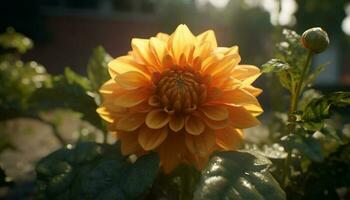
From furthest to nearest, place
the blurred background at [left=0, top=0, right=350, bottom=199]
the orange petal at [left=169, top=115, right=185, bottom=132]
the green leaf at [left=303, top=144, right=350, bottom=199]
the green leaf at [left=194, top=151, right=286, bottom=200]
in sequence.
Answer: the blurred background at [left=0, top=0, right=350, bottom=199] < the green leaf at [left=303, top=144, right=350, bottom=199] < the orange petal at [left=169, top=115, right=185, bottom=132] < the green leaf at [left=194, top=151, right=286, bottom=200]

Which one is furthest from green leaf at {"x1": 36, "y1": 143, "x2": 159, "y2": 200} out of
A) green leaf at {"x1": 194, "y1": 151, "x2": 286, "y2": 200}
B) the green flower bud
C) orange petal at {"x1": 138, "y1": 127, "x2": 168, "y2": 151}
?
the green flower bud

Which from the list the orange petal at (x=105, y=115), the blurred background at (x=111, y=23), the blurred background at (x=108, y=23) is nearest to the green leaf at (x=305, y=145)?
the orange petal at (x=105, y=115)

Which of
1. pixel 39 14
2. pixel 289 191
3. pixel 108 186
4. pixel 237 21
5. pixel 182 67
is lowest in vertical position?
pixel 237 21

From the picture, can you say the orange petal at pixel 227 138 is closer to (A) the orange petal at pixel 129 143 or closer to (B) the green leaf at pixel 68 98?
(A) the orange petal at pixel 129 143

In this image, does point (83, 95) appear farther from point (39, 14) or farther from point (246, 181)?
point (39, 14)

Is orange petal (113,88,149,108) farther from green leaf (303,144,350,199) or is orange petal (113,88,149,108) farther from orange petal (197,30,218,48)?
green leaf (303,144,350,199)

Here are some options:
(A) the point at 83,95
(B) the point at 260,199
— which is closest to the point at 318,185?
(B) the point at 260,199

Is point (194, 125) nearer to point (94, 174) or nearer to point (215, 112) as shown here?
point (215, 112)
